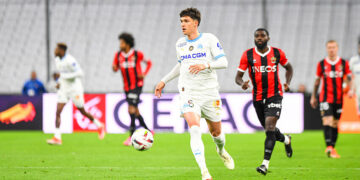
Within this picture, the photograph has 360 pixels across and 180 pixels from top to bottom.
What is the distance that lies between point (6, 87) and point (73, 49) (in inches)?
101

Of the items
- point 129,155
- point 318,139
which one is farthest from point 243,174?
point 318,139

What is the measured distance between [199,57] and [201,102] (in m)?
0.53

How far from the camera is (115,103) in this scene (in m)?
15.8

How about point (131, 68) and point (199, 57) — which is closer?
point (199, 57)

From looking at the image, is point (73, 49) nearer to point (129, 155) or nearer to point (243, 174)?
point (129, 155)

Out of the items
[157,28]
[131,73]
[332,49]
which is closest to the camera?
[332,49]

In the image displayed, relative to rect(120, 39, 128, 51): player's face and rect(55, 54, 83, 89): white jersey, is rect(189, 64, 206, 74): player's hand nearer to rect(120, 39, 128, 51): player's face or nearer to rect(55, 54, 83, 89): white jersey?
rect(120, 39, 128, 51): player's face

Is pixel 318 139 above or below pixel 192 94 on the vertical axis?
below

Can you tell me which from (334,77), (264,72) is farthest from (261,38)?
(334,77)

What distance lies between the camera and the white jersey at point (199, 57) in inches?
255

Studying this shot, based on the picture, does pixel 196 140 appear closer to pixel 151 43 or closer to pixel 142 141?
pixel 142 141

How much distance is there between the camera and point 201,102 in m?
6.45

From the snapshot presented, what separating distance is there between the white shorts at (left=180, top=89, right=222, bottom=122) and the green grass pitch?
84cm

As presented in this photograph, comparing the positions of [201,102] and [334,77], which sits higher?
[334,77]
